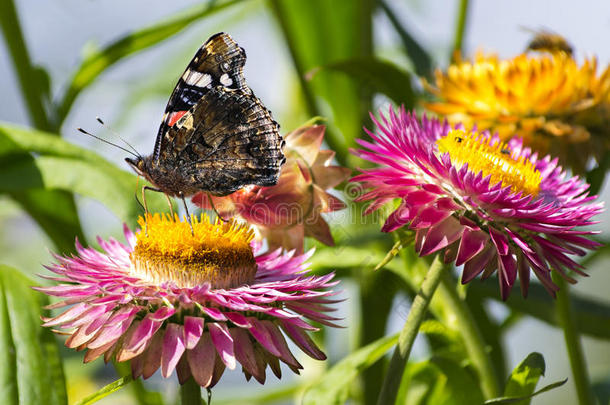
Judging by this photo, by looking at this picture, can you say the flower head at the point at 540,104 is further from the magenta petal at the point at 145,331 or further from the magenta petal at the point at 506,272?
the magenta petal at the point at 145,331

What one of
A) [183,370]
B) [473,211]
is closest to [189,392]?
[183,370]

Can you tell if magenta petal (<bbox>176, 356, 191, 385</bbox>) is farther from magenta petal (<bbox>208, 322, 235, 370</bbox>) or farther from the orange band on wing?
the orange band on wing

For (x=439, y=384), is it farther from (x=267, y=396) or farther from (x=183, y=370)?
(x=267, y=396)

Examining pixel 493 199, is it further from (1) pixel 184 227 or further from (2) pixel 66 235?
(2) pixel 66 235

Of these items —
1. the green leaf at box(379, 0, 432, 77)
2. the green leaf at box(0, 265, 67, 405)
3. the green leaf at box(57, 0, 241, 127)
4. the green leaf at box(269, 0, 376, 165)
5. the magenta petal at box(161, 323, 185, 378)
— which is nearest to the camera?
the magenta petal at box(161, 323, 185, 378)

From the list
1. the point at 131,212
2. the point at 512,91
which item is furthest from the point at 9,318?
the point at 512,91

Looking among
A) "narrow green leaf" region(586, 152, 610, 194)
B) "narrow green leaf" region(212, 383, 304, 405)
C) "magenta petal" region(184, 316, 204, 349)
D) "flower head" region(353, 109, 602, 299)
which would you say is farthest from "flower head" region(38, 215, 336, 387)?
"narrow green leaf" region(212, 383, 304, 405)
